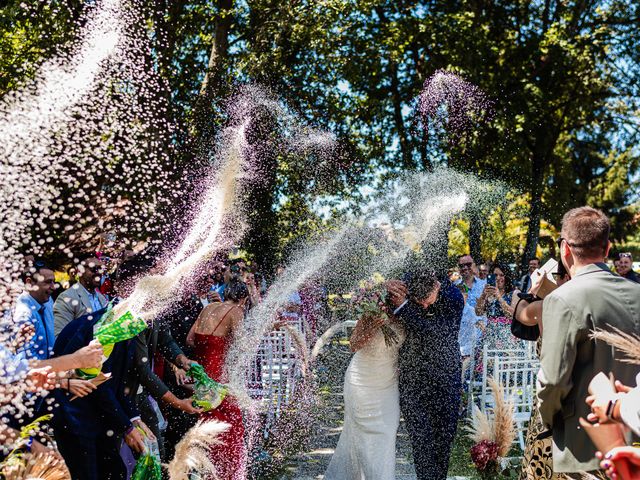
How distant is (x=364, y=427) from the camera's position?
6.05 meters

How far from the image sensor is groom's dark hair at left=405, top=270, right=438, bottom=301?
585 cm

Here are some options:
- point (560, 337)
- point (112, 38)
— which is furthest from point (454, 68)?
point (560, 337)

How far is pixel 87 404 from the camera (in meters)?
4.24

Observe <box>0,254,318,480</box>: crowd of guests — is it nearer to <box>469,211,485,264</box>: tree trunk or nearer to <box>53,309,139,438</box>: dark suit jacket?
<box>53,309,139,438</box>: dark suit jacket

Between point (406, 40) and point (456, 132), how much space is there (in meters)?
2.67

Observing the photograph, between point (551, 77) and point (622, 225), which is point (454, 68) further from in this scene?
point (622, 225)

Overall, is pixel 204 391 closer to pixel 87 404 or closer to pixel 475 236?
pixel 87 404

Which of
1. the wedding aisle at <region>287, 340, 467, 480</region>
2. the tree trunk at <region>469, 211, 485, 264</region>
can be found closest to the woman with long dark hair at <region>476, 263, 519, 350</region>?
the wedding aisle at <region>287, 340, 467, 480</region>

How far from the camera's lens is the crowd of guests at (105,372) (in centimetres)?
362

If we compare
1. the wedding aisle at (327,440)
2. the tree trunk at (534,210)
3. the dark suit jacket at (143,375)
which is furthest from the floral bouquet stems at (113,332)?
the tree trunk at (534,210)

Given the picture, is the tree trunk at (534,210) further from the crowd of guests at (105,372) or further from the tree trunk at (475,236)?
the crowd of guests at (105,372)

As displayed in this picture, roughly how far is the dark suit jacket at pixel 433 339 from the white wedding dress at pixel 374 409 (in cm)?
13

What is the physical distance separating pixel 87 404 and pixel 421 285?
9.50 feet

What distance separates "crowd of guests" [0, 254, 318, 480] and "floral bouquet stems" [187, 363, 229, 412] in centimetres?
8
